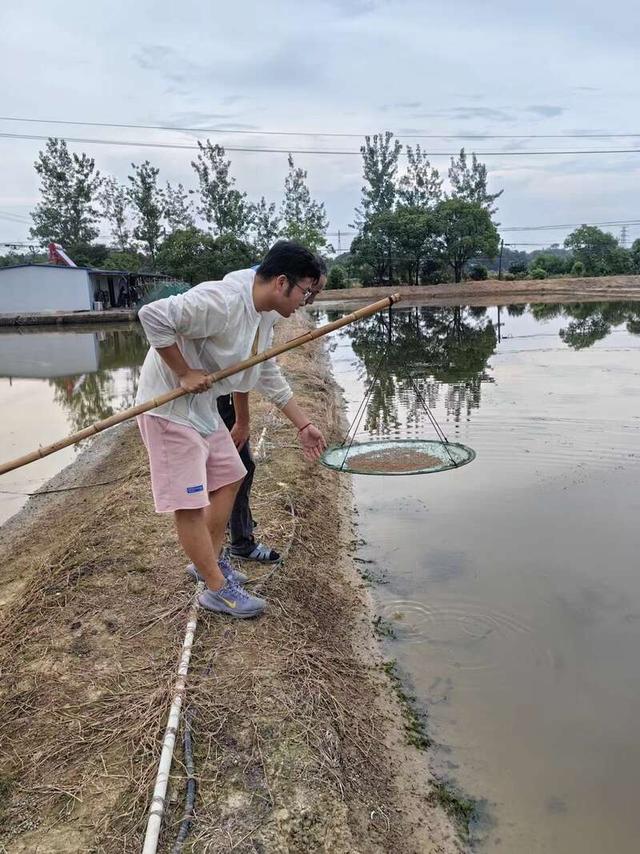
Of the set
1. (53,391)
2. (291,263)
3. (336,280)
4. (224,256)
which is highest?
(224,256)

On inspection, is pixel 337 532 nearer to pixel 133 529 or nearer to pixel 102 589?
pixel 133 529

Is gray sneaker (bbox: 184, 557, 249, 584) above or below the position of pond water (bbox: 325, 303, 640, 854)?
above

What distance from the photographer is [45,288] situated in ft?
91.9

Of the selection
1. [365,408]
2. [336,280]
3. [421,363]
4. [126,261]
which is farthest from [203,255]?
[365,408]

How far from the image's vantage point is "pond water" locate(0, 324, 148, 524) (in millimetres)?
6997

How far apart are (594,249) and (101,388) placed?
1516 inches

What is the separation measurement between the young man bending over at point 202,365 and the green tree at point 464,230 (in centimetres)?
3458

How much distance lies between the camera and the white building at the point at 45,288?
27812 millimetres

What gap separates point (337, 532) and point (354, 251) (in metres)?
36.5

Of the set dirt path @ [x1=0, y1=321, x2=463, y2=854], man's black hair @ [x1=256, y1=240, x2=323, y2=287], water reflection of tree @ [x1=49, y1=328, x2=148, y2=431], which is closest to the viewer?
dirt path @ [x1=0, y1=321, x2=463, y2=854]

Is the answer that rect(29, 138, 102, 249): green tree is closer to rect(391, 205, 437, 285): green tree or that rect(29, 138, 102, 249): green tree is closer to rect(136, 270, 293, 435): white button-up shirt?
rect(391, 205, 437, 285): green tree

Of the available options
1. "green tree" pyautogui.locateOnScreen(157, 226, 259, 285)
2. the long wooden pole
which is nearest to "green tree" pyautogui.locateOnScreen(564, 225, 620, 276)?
"green tree" pyautogui.locateOnScreen(157, 226, 259, 285)

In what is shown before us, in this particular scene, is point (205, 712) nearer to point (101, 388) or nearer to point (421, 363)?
point (101, 388)

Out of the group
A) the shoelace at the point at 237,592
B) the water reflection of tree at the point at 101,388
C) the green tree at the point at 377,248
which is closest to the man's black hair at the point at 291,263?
the shoelace at the point at 237,592
